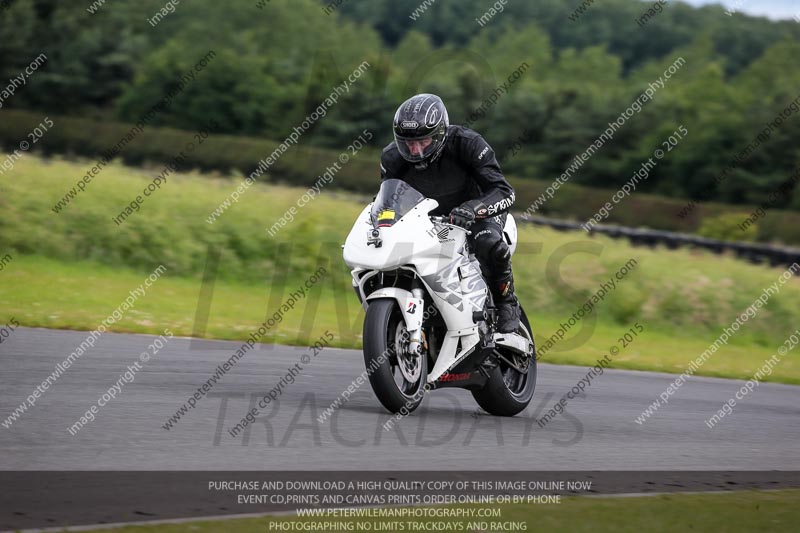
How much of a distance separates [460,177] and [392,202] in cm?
68

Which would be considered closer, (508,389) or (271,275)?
(508,389)

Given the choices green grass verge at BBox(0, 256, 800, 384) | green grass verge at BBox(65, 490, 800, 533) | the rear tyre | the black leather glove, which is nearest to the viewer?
green grass verge at BBox(65, 490, 800, 533)

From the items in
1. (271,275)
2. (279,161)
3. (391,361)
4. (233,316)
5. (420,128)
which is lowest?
(279,161)

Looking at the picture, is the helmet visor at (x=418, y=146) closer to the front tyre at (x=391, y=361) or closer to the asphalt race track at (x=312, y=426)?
the front tyre at (x=391, y=361)

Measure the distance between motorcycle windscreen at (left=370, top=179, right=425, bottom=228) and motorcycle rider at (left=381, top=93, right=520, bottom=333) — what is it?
22 cm

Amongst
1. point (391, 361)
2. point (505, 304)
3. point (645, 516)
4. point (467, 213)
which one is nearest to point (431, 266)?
point (467, 213)

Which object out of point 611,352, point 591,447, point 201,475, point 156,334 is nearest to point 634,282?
point 611,352

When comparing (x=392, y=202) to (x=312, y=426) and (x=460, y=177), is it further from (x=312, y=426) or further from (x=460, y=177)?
(x=312, y=426)

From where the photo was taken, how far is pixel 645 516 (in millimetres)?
5168

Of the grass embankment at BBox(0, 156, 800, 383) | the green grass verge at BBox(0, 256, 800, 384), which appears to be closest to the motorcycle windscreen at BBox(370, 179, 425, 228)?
the green grass verge at BBox(0, 256, 800, 384)

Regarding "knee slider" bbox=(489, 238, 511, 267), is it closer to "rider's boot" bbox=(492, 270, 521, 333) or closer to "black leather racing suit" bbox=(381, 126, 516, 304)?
"black leather racing suit" bbox=(381, 126, 516, 304)

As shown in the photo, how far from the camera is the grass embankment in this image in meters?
13.8

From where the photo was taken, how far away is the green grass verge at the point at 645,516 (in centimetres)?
465

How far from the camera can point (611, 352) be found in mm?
14484
